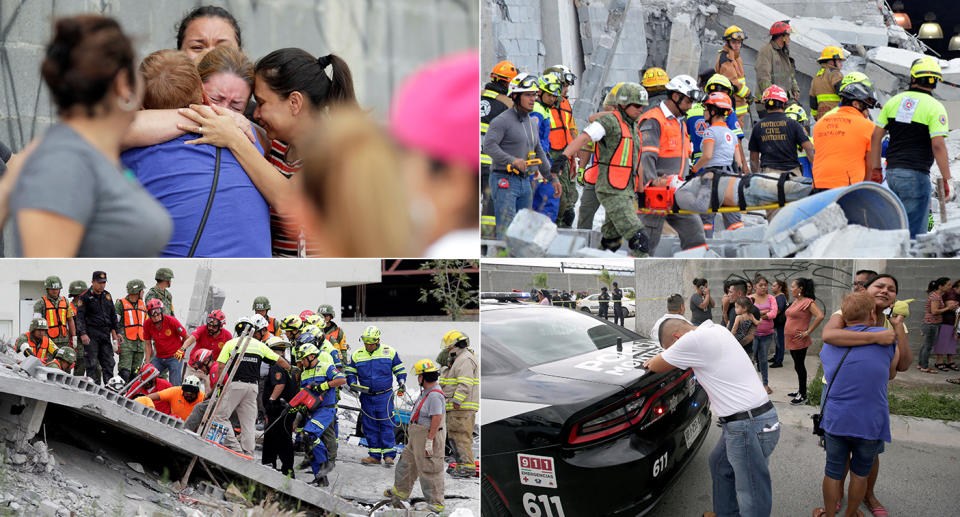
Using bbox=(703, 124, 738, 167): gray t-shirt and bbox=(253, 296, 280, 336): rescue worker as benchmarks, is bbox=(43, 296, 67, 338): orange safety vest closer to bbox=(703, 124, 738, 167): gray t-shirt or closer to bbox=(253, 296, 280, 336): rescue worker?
bbox=(253, 296, 280, 336): rescue worker

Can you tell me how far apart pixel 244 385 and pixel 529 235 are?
54.3 inches

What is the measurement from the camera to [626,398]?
2.83 m

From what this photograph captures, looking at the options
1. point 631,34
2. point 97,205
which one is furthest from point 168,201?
point 631,34

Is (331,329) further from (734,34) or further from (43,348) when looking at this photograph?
(734,34)

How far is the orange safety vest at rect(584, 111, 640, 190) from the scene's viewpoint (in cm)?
381

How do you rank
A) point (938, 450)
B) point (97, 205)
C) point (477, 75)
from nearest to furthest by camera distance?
point (97, 205)
point (477, 75)
point (938, 450)

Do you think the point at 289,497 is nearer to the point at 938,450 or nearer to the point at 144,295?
the point at 144,295

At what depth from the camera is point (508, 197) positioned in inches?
136

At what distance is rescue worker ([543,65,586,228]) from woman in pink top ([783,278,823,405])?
1648mm

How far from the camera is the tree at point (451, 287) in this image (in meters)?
2.92

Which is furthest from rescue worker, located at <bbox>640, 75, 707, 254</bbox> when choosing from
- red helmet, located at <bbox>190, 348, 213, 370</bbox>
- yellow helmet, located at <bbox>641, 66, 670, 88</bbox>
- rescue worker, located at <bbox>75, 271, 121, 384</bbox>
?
rescue worker, located at <bbox>75, 271, 121, 384</bbox>

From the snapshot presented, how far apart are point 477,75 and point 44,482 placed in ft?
7.59

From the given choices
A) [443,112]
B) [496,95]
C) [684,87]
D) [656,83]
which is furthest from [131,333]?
[656,83]

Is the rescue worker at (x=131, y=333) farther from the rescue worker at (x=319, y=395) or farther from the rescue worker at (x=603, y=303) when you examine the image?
the rescue worker at (x=603, y=303)
